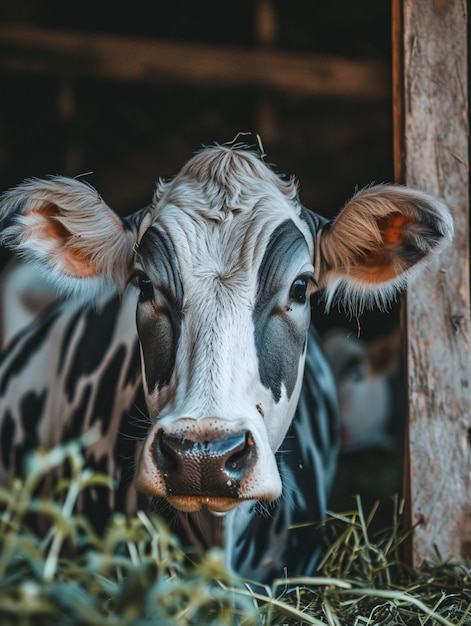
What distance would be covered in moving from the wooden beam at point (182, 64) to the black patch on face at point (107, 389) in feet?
9.86

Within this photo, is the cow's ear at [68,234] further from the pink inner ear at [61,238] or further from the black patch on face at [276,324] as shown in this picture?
the black patch on face at [276,324]

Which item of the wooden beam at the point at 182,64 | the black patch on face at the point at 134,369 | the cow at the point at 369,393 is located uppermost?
the wooden beam at the point at 182,64

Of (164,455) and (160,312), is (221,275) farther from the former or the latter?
(164,455)

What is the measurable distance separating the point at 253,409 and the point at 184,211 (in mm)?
819

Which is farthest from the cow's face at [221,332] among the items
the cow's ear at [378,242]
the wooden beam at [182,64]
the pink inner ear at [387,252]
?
the wooden beam at [182,64]

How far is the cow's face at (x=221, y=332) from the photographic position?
229 cm

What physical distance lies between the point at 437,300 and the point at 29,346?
248 cm

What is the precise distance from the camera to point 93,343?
4.19 metres

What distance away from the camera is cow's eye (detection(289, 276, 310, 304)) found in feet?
9.27

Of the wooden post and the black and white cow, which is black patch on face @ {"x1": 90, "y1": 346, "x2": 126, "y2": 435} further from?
the wooden post

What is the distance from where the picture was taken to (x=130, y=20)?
876 cm

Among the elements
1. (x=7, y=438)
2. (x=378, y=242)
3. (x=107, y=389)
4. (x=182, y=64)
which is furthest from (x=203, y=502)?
(x=182, y=64)

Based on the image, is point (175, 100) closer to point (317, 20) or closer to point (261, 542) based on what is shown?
point (317, 20)

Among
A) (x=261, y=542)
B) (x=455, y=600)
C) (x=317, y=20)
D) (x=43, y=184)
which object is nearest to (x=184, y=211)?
(x=43, y=184)
